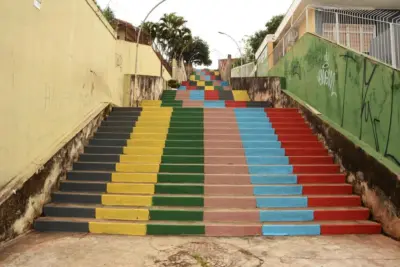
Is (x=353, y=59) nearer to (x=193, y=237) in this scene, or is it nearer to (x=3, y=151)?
(x=193, y=237)

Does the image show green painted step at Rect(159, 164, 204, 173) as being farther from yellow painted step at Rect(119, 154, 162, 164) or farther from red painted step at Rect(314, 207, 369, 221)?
red painted step at Rect(314, 207, 369, 221)

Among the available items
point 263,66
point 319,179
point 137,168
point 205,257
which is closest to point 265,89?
point 263,66

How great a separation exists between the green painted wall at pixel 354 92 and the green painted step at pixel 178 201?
9.49 ft

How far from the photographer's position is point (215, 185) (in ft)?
16.5

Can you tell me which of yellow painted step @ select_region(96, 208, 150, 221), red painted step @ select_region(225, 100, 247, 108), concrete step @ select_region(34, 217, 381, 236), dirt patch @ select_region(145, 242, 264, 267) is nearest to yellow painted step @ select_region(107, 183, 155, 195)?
yellow painted step @ select_region(96, 208, 150, 221)

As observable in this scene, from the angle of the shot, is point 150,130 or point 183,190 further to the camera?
point 150,130

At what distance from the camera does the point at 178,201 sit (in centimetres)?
468

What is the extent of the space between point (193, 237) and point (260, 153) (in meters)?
2.78

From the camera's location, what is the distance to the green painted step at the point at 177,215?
4.32 meters

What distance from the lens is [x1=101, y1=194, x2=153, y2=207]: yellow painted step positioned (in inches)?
184

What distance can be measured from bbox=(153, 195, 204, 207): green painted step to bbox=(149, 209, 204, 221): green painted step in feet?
1.04

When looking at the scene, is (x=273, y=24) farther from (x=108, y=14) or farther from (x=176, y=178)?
(x=176, y=178)

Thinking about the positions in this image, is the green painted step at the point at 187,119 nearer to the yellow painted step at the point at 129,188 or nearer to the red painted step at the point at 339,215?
the yellow painted step at the point at 129,188

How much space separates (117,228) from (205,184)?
164 cm
